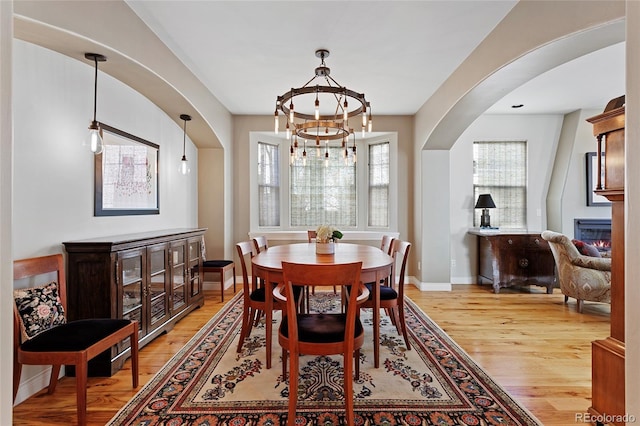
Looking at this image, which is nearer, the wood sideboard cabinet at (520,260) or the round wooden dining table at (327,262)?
the round wooden dining table at (327,262)

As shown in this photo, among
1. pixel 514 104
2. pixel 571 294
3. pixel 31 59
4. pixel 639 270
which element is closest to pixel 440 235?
pixel 571 294

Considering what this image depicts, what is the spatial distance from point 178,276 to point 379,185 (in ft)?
11.9

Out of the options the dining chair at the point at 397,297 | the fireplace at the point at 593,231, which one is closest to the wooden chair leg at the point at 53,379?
the dining chair at the point at 397,297

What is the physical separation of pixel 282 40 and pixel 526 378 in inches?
138

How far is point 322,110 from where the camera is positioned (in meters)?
5.00

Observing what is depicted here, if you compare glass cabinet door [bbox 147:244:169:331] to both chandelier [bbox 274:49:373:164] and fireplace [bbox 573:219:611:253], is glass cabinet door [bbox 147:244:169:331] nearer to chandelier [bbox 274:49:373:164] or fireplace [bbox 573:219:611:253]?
chandelier [bbox 274:49:373:164]

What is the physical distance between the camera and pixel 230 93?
4.30 metres

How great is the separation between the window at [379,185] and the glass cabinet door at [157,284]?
3589mm

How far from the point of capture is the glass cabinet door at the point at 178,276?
3.29 meters

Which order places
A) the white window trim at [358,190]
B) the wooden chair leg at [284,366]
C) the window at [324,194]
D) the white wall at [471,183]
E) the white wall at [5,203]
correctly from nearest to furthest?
1. the white wall at [5,203]
2. the wooden chair leg at [284,366]
3. the white wall at [471,183]
4. the white window trim at [358,190]
5. the window at [324,194]

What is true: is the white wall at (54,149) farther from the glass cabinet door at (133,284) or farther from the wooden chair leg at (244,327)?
the wooden chair leg at (244,327)

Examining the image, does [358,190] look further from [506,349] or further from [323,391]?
[323,391]

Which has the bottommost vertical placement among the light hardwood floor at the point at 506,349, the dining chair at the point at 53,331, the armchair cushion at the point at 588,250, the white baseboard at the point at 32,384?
the light hardwood floor at the point at 506,349

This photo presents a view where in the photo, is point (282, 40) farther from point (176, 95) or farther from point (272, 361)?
point (272, 361)
